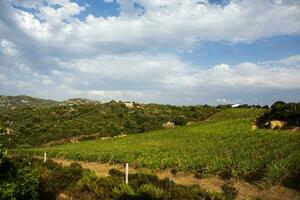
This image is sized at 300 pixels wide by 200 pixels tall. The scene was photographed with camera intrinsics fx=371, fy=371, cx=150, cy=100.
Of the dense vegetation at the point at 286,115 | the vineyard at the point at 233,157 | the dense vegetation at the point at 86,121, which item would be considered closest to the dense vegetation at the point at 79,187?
the vineyard at the point at 233,157

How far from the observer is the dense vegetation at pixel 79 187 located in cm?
1620

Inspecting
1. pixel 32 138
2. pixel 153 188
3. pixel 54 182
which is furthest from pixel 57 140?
pixel 153 188

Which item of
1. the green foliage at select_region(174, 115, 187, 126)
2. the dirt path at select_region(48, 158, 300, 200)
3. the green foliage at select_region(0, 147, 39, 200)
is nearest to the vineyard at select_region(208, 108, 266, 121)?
the green foliage at select_region(174, 115, 187, 126)

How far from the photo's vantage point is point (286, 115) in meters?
52.4

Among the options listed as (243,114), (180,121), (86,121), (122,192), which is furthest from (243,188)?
(86,121)

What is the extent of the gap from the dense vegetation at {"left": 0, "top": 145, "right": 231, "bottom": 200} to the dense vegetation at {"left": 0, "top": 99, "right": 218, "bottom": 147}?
46.9 m

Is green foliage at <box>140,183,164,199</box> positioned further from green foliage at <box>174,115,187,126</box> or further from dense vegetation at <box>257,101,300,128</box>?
green foliage at <box>174,115,187,126</box>

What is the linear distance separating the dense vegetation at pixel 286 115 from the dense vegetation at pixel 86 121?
93.0 ft

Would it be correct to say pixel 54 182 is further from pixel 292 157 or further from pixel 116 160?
pixel 292 157

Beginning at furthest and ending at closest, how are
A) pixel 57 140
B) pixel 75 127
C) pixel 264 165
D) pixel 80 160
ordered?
pixel 75 127
pixel 57 140
pixel 80 160
pixel 264 165

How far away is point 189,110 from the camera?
99.7 m

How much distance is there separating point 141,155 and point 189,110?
6299 centimetres

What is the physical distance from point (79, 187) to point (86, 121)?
62925 mm

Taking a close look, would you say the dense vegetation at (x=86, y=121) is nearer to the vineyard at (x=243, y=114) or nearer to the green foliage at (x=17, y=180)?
the vineyard at (x=243, y=114)
